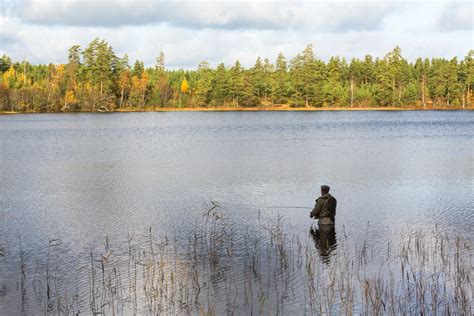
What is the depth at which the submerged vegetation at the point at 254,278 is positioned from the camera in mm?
12844

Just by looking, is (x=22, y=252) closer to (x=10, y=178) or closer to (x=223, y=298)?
(x=223, y=298)

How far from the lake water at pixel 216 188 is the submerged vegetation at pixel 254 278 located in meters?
0.65

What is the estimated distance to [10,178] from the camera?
3334cm

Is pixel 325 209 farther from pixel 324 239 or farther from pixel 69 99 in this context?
pixel 69 99

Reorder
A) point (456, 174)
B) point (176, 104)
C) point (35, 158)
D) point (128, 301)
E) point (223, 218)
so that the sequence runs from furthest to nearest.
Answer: point (176, 104) < point (35, 158) < point (456, 174) < point (223, 218) < point (128, 301)

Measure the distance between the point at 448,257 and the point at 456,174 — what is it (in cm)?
1805

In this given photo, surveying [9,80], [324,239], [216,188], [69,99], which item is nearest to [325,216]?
[324,239]

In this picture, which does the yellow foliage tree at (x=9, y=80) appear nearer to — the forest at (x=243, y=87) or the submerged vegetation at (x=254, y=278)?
the forest at (x=243, y=87)

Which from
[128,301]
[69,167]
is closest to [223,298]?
[128,301]

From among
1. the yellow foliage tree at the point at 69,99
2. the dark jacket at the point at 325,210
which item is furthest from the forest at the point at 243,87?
the dark jacket at the point at 325,210

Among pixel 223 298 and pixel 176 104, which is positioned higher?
pixel 176 104

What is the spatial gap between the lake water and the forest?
254ft

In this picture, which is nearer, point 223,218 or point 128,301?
point 128,301

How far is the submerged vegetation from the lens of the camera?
12844mm
